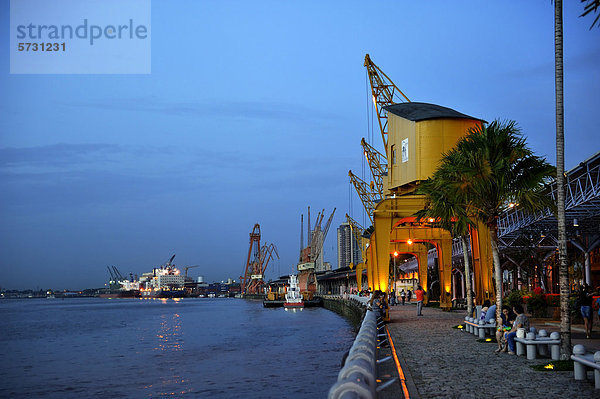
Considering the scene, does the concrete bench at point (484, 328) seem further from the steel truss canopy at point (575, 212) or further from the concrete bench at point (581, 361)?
the concrete bench at point (581, 361)

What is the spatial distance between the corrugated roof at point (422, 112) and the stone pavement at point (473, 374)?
71.1ft

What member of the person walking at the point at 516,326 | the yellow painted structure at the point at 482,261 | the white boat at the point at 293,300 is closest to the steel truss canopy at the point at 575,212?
the yellow painted structure at the point at 482,261

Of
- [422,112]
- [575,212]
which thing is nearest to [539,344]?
[575,212]

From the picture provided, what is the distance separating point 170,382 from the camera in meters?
28.3

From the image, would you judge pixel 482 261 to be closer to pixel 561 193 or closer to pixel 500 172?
pixel 500 172

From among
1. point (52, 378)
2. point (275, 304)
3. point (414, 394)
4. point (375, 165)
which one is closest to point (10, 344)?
point (52, 378)

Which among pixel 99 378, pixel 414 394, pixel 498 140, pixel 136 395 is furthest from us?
pixel 99 378

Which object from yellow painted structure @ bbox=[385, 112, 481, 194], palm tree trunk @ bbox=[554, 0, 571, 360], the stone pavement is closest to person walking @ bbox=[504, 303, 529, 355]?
the stone pavement

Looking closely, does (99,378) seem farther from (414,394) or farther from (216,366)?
(414,394)

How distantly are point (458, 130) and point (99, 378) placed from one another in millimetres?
27049

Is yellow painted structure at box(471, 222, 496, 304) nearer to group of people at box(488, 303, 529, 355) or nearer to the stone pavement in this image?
the stone pavement

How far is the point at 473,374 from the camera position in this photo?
1447cm

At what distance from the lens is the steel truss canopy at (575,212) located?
88.2 ft

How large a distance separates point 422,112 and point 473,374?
1202 inches
